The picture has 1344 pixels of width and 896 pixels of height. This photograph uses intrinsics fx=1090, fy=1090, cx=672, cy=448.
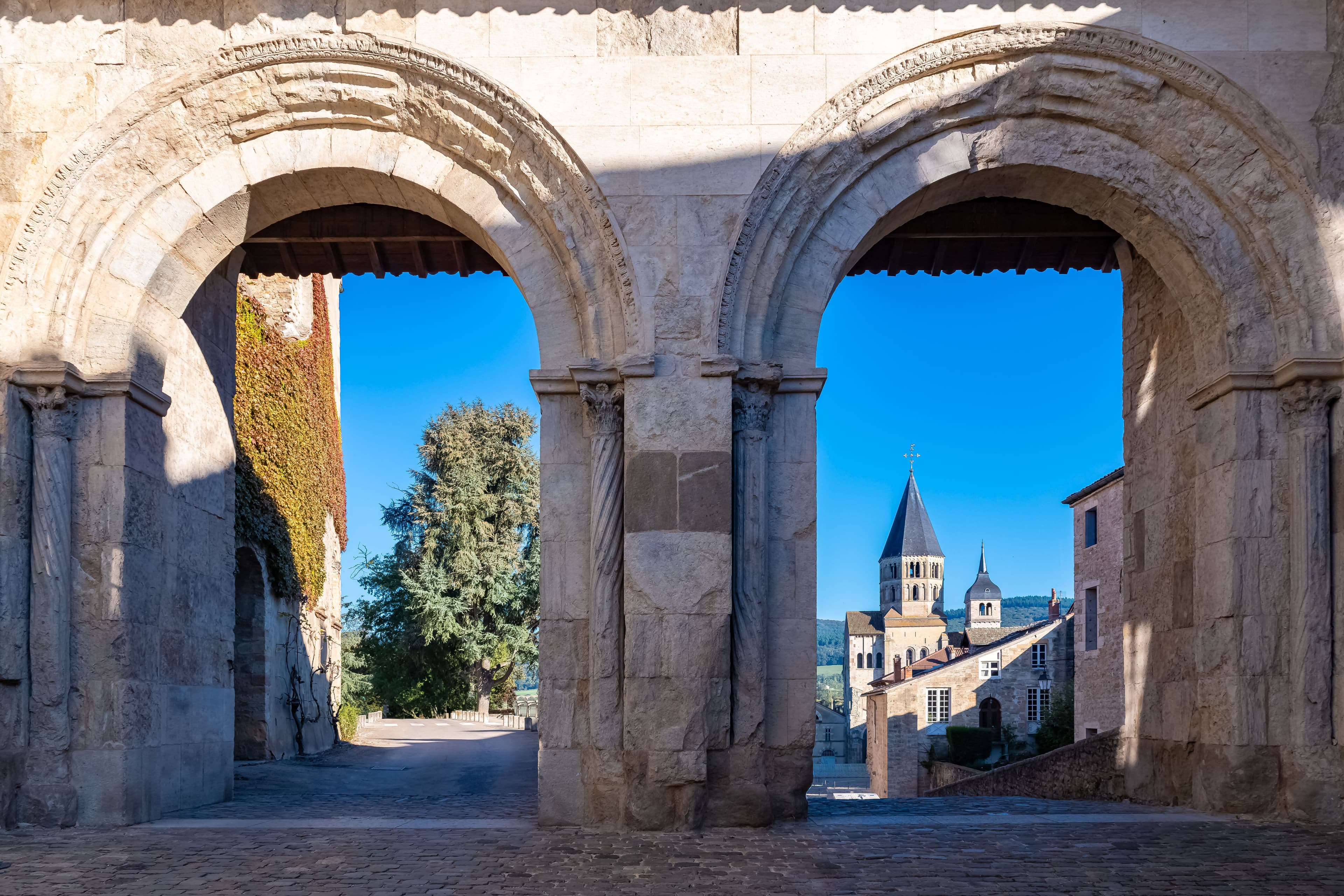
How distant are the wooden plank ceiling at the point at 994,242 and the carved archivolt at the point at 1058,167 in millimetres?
1148

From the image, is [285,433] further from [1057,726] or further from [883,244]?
[1057,726]

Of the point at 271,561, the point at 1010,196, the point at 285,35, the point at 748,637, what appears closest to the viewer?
the point at 748,637

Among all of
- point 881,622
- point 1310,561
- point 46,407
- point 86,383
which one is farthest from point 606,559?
point 881,622

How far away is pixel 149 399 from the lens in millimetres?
6848

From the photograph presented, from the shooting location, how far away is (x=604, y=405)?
644cm

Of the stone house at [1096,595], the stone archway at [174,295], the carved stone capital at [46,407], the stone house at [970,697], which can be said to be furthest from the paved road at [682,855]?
the stone house at [970,697]

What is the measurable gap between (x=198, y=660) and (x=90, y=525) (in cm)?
142

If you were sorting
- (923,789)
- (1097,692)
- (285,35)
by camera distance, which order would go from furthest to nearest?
(923,789) < (1097,692) < (285,35)

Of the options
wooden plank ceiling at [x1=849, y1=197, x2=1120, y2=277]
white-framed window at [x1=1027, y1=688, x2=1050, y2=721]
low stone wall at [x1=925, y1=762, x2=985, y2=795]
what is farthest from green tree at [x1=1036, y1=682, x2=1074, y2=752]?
wooden plank ceiling at [x1=849, y1=197, x2=1120, y2=277]

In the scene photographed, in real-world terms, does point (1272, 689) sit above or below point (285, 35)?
below

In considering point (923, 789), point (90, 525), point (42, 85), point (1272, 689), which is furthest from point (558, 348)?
point (923, 789)

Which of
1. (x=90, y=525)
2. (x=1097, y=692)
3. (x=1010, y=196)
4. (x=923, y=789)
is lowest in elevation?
(x=923, y=789)

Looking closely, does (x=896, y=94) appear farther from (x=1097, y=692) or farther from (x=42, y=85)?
(x=1097, y=692)

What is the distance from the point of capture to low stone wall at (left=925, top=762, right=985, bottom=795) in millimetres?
26938
